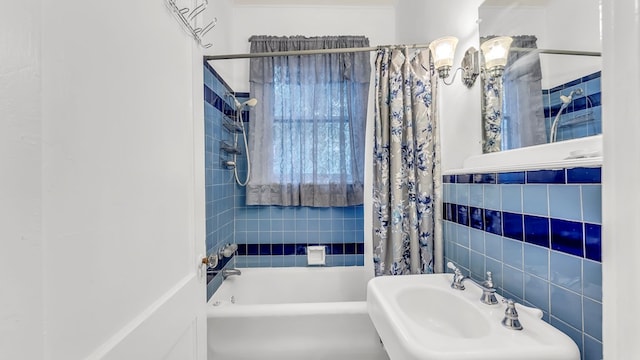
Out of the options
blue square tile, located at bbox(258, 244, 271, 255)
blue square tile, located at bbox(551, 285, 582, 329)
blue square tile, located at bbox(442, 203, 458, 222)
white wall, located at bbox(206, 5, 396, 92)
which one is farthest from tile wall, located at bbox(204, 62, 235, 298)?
blue square tile, located at bbox(551, 285, 582, 329)

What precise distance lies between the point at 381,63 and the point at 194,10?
1.05 m

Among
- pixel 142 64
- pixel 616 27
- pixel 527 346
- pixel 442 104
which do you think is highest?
pixel 442 104

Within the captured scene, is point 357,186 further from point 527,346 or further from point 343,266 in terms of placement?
point 527,346

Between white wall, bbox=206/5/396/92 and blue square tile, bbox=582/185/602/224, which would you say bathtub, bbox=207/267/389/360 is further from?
white wall, bbox=206/5/396/92

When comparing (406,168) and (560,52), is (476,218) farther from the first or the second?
(560,52)

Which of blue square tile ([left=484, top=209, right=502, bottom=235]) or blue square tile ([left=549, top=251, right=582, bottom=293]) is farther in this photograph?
blue square tile ([left=484, top=209, right=502, bottom=235])

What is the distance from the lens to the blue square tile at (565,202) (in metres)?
0.77

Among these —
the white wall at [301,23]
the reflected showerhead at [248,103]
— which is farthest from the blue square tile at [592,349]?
the white wall at [301,23]

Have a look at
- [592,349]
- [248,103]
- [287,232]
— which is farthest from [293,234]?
[592,349]

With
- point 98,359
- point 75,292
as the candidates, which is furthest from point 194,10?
point 98,359

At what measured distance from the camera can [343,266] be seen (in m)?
2.28

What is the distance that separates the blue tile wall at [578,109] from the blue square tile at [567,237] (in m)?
0.26

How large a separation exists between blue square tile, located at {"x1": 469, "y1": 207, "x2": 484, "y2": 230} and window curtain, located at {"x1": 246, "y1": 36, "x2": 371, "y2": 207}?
1.06 m

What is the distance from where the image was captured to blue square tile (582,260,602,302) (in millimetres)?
712
